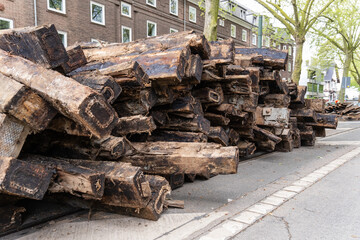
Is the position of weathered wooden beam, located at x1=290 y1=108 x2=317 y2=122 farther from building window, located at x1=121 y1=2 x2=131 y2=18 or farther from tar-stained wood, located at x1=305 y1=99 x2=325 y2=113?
building window, located at x1=121 y1=2 x2=131 y2=18

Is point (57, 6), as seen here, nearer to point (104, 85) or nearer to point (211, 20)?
point (211, 20)

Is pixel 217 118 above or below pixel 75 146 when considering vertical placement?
above

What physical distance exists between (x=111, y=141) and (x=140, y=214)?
3.02 ft

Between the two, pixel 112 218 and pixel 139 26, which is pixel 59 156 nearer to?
pixel 112 218

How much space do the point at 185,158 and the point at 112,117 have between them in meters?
1.42

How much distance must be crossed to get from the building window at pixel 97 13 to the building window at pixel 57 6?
2.23 m

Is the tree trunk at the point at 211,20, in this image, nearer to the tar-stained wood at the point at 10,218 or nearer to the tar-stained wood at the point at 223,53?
the tar-stained wood at the point at 223,53

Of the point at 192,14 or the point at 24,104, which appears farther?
the point at 192,14

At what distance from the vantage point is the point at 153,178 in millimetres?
3738

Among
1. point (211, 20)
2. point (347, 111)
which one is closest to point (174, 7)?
point (347, 111)

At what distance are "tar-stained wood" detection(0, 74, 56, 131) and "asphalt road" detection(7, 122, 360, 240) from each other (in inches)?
50.7

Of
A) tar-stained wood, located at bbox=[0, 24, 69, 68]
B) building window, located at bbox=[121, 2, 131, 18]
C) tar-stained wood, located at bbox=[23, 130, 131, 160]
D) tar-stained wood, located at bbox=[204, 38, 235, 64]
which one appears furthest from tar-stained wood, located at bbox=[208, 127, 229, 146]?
building window, located at bbox=[121, 2, 131, 18]

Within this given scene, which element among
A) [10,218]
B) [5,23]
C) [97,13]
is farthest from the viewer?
[97,13]

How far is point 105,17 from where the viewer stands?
21.7 metres
